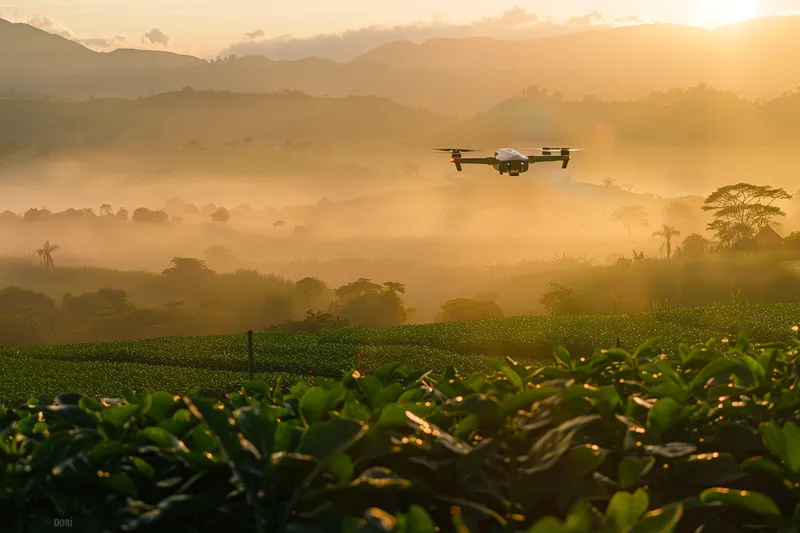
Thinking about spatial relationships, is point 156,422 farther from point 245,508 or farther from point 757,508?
point 757,508

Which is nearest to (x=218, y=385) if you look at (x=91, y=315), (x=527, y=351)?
(x=527, y=351)

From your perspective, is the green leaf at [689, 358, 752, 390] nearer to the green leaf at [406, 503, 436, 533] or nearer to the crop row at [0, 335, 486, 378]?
the green leaf at [406, 503, 436, 533]

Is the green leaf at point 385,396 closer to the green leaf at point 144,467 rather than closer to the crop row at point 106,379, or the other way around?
the green leaf at point 144,467

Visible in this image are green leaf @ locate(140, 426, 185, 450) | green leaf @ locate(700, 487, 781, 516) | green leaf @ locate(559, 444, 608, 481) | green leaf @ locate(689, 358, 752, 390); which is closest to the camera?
green leaf @ locate(700, 487, 781, 516)

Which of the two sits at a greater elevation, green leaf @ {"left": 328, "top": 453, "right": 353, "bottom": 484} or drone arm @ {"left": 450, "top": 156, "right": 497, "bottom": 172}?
drone arm @ {"left": 450, "top": 156, "right": 497, "bottom": 172}

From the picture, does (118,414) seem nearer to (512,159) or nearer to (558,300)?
(512,159)

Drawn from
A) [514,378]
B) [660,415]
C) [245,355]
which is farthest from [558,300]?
[660,415]

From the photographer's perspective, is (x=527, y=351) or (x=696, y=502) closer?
(x=696, y=502)

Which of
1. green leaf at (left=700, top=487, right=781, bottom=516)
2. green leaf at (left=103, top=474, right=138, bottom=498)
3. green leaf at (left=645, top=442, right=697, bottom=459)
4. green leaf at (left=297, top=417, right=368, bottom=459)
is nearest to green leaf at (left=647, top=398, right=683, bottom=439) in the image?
green leaf at (left=645, top=442, right=697, bottom=459)
